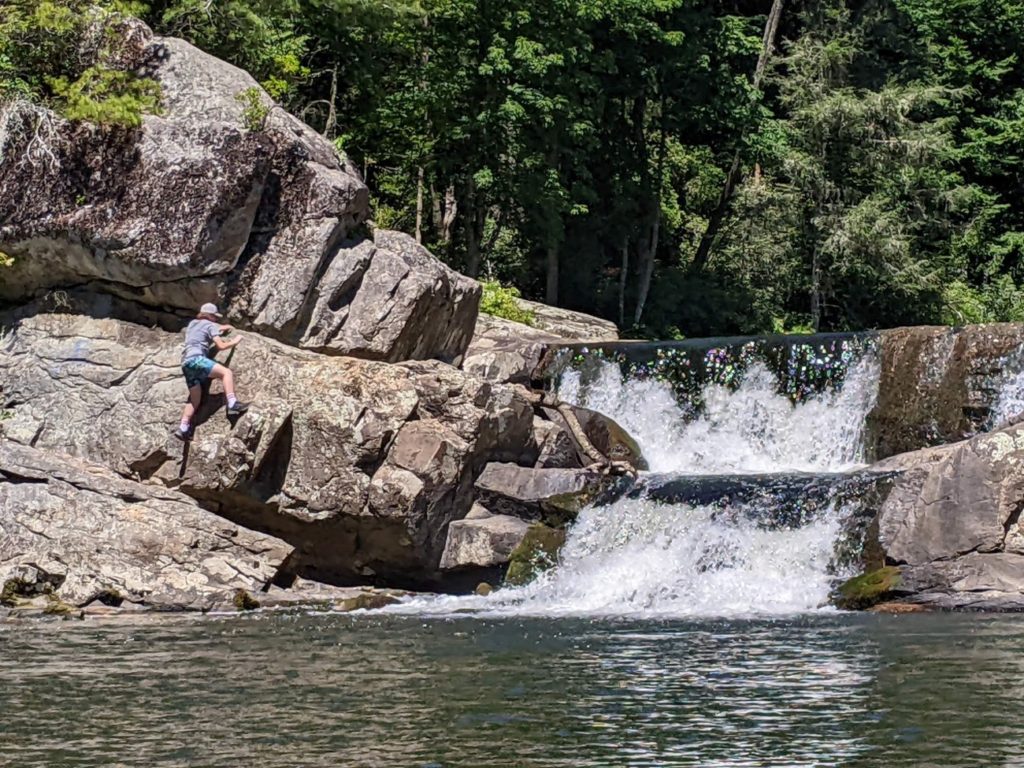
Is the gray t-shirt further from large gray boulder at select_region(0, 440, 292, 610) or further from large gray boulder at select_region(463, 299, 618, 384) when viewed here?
large gray boulder at select_region(463, 299, 618, 384)

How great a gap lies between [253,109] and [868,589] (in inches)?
446

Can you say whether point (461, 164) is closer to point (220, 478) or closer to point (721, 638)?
point (220, 478)

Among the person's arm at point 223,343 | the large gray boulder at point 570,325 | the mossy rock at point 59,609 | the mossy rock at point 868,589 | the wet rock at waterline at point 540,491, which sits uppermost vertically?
the large gray boulder at point 570,325

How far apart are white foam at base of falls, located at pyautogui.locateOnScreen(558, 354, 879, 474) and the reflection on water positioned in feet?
27.0

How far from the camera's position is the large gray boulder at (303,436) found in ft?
70.4

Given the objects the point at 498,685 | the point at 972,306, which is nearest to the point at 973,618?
the point at 498,685

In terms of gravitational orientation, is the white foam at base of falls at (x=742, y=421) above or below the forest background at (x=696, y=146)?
below

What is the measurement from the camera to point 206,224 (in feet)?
75.0

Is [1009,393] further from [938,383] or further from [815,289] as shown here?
[815,289]

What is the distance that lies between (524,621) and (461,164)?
21018 mm

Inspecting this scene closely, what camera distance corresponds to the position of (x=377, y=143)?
37.8m

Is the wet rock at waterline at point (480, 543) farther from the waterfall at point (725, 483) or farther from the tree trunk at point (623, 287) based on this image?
the tree trunk at point (623, 287)

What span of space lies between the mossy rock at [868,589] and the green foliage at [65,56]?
1232 centimetres

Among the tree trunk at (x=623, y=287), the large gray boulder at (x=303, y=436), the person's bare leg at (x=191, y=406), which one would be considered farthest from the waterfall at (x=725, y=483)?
the tree trunk at (x=623, y=287)
